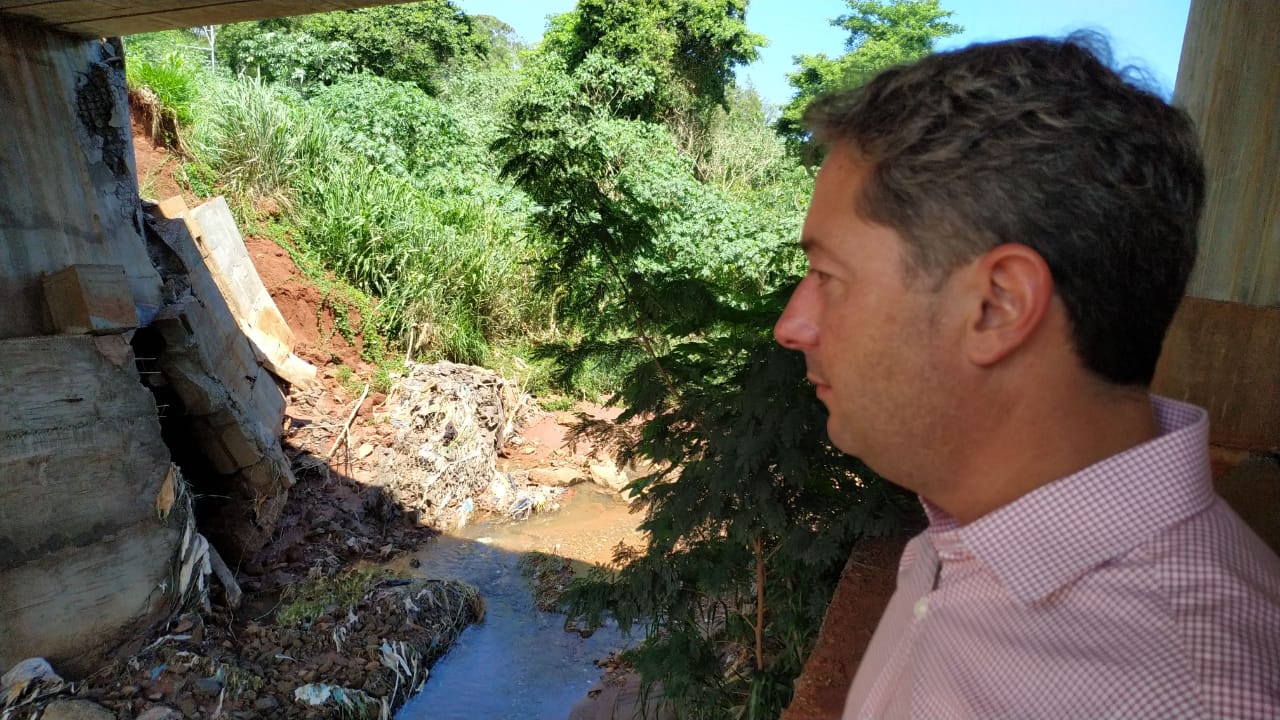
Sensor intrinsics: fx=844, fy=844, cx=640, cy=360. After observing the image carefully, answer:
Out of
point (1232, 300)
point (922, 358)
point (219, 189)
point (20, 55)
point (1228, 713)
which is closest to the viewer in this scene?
point (1228, 713)

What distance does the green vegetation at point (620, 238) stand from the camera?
268cm

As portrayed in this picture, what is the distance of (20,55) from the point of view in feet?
13.0

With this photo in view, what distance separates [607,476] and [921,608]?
306 inches

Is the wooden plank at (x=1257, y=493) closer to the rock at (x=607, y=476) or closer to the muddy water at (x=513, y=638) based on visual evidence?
the muddy water at (x=513, y=638)

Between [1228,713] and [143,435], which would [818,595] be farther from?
[143,435]

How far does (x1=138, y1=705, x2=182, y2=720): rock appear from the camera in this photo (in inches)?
161

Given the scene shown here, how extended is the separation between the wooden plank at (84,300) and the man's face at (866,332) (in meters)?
4.23

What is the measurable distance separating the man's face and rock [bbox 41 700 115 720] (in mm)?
4391

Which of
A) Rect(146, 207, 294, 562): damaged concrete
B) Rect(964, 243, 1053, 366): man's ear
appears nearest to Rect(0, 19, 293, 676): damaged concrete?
Rect(146, 207, 294, 562): damaged concrete

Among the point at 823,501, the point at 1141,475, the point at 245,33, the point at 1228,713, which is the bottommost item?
the point at 823,501

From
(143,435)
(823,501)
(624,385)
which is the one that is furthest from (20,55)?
(823,501)

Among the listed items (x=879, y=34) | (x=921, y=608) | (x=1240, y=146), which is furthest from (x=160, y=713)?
(x=879, y=34)

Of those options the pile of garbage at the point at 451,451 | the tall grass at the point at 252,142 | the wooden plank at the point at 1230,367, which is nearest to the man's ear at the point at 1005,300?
the wooden plank at the point at 1230,367

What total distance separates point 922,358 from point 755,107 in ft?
72.7
